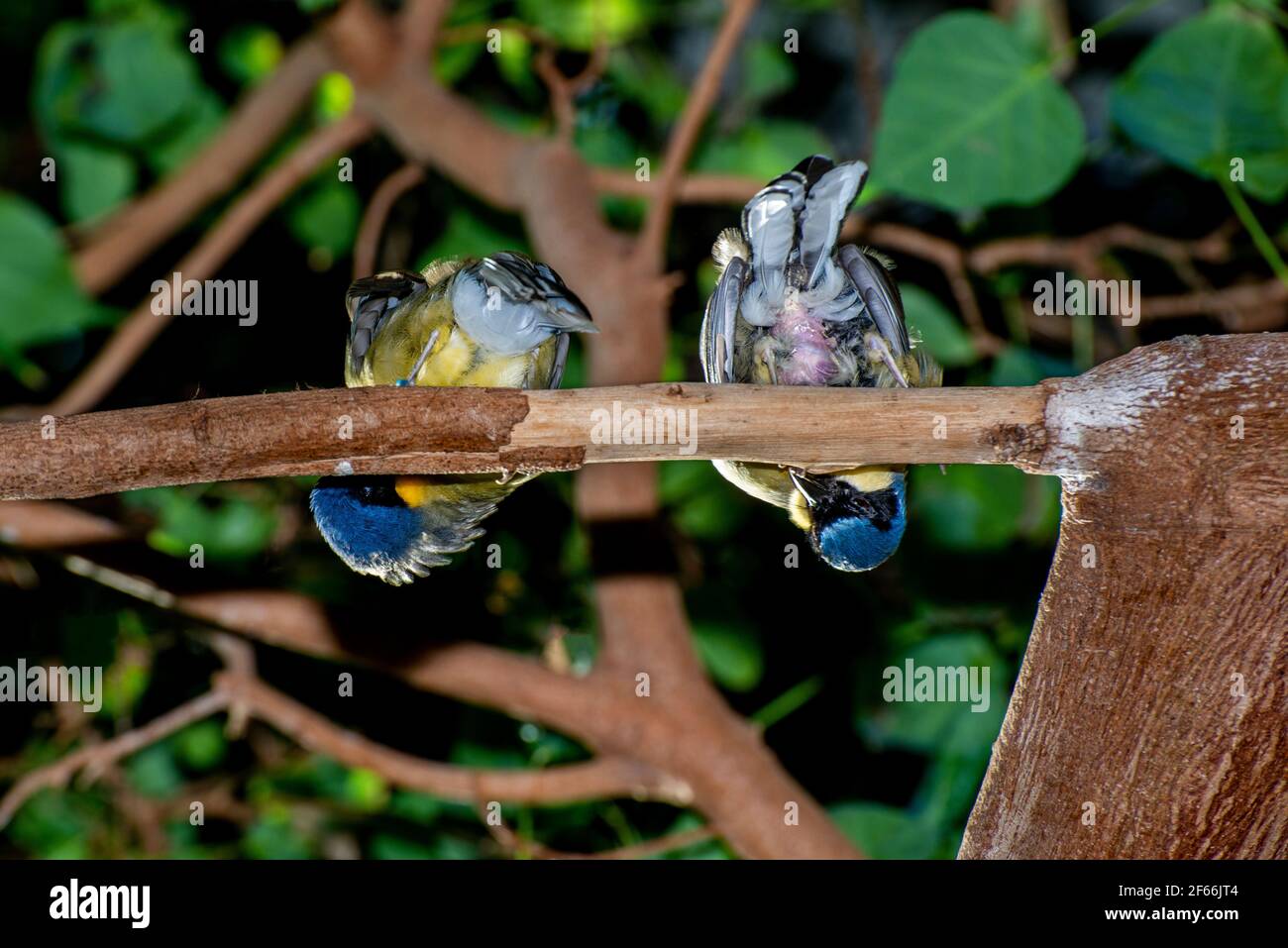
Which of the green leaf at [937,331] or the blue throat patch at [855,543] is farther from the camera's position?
the green leaf at [937,331]

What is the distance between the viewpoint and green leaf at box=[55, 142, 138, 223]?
2057mm

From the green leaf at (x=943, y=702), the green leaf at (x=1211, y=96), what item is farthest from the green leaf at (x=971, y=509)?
the green leaf at (x=1211, y=96)

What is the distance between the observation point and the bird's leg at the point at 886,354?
1.33m

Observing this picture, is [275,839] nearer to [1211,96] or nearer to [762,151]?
[762,151]

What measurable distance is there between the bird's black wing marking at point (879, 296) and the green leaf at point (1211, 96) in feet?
1.61

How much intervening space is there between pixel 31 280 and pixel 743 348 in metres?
1.25

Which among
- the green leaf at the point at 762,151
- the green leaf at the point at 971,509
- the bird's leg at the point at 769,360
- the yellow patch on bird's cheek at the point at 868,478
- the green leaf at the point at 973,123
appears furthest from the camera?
the green leaf at the point at 762,151

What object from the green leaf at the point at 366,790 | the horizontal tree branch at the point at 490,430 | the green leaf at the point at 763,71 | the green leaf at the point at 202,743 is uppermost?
the green leaf at the point at 763,71

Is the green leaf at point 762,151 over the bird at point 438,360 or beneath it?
over

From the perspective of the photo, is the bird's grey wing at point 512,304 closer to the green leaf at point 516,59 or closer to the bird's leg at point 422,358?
the bird's leg at point 422,358

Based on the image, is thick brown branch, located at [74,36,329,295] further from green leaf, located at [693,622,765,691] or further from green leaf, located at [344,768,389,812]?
Answer: green leaf, located at [693,622,765,691]

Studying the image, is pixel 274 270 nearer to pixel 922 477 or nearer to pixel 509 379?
pixel 509 379

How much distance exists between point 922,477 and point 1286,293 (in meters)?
0.74

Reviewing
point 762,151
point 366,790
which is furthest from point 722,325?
point 366,790
